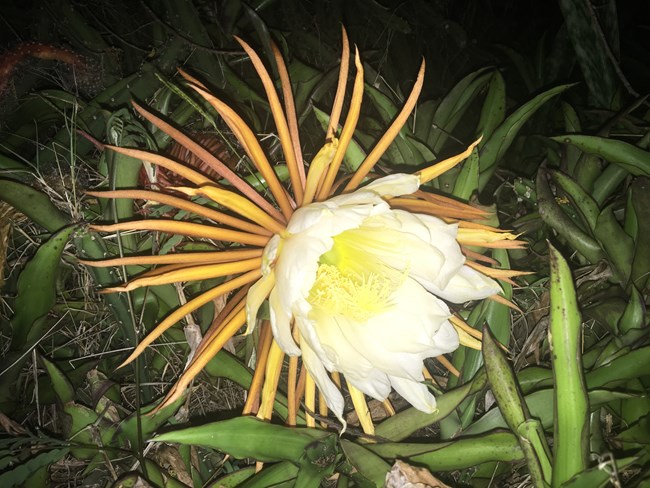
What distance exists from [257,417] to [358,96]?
44 cm

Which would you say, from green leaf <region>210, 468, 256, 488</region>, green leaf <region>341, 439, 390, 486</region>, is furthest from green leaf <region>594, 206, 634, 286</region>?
green leaf <region>210, 468, 256, 488</region>

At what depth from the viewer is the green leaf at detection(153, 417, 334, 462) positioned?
69 cm

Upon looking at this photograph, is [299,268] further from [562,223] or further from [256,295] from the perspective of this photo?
[562,223]

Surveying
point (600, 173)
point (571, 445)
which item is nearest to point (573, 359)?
point (571, 445)

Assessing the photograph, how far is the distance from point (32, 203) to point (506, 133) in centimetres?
75

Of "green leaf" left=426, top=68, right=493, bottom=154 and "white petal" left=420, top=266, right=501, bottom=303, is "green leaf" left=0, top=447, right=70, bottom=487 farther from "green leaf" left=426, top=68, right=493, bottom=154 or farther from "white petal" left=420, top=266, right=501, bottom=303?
"green leaf" left=426, top=68, right=493, bottom=154

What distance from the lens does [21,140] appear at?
1137 mm

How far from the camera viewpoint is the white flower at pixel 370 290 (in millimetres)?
646

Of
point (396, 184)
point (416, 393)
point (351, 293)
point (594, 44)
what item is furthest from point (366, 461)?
point (594, 44)

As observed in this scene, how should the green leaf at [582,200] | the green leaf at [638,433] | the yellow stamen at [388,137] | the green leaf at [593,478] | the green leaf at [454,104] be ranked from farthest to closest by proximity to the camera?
the green leaf at [454,104] < the green leaf at [582,200] < the green leaf at [638,433] < the yellow stamen at [388,137] < the green leaf at [593,478]

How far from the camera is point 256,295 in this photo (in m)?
0.67

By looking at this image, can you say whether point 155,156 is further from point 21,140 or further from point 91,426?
point 21,140

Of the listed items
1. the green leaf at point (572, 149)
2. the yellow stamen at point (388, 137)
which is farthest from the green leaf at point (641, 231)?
the yellow stamen at point (388, 137)

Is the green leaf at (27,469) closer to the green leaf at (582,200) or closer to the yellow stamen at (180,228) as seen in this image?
the yellow stamen at (180,228)
